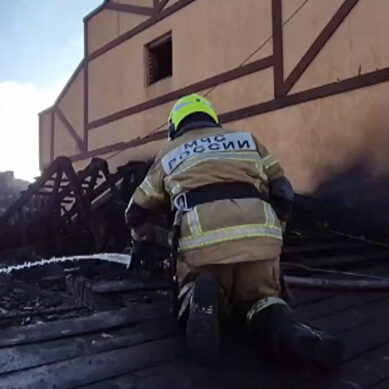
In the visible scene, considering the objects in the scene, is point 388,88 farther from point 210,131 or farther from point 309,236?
point 210,131

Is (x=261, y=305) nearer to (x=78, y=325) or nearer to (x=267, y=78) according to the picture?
(x=78, y=325)

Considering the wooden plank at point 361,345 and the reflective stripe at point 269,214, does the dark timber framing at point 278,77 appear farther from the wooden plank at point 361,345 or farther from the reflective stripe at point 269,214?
the reflective stripe at point 269,214

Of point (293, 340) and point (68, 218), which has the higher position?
point (68, 218)

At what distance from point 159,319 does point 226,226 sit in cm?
84

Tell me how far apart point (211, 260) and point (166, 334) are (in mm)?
548

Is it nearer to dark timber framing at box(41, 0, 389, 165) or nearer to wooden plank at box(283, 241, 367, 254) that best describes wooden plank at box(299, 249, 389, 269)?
wooden plank at box(283, 241, 367, 254)

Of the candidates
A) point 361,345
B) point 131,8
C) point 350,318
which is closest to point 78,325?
point 361,345

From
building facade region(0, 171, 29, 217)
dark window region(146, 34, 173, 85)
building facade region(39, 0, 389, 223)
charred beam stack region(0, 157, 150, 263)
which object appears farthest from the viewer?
building facade region(0, 171, 29, 217)

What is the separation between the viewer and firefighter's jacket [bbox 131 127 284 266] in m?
2.25

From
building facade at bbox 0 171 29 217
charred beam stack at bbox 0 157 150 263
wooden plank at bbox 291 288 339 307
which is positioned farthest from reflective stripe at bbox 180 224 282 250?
building facade at bbox 0 171 29 217

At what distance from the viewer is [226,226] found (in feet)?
7.39

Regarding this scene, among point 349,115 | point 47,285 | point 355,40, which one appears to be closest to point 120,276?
point 47,285

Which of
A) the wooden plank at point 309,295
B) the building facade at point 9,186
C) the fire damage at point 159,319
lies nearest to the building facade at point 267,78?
the fire damage at point 159,319

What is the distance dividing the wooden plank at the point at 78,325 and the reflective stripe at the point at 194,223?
30.0 inches
